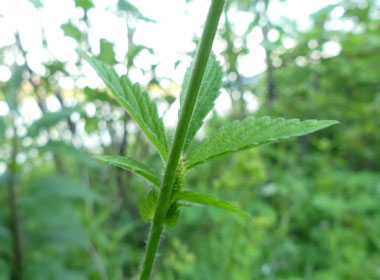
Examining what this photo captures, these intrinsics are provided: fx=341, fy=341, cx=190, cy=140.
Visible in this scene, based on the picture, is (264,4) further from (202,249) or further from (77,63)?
(202,249)

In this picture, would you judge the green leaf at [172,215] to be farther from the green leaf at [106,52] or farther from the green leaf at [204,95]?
the green leaf at [106,52]

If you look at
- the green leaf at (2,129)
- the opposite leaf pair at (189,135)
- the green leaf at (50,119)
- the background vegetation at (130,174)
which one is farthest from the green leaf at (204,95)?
the green leaf at (2,129)

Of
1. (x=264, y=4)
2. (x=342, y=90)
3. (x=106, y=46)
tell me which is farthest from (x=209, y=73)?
(x=342, y=90)

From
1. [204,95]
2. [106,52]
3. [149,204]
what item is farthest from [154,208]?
[106,52]

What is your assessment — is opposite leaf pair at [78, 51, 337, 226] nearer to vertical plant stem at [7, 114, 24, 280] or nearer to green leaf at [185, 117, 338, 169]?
green leaf at [185, 117, 338, 169]

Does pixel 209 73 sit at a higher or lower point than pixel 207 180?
higher

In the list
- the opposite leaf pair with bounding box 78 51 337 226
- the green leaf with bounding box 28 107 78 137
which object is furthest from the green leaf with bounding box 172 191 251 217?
the green leaf with bounding box 28 107 78 137
